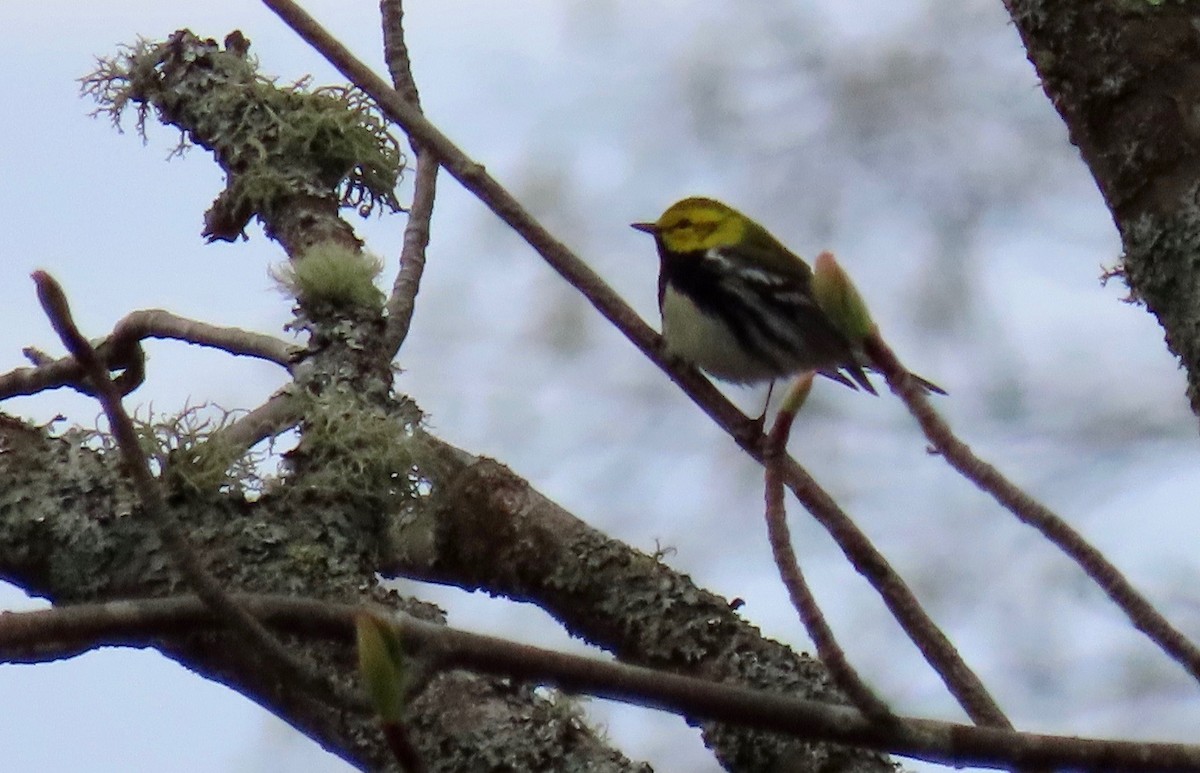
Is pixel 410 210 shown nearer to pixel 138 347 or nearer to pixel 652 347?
pixel 138 347

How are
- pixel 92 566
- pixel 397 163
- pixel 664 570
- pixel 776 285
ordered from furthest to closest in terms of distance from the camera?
pixel 776 285 < pixel 397 163 < pixel 664 570 < pixel 92 566

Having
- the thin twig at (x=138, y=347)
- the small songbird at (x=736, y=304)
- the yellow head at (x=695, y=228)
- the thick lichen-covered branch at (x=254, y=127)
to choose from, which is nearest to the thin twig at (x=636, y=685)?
the thin twig at (x=138, y=347)

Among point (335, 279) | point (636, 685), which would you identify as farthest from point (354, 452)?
point (636, 685)

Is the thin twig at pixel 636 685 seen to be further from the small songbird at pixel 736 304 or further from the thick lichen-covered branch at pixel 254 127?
the small songbird at pixel 736 304

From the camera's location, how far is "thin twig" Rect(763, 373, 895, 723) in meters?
0.97

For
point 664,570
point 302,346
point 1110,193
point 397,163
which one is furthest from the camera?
point 397,163

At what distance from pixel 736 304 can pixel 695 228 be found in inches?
9.7

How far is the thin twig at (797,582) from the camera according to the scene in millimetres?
969

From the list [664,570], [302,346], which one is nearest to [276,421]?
[302,346]

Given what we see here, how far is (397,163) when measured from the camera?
8.77 feet

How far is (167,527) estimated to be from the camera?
3.25 feet

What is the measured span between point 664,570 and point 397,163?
3.44 ft

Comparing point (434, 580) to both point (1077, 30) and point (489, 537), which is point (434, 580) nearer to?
point (489, 537)

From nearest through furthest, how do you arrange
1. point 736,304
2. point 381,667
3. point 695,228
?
1. point 381,667
2. point 736,304
3. point 695,228
